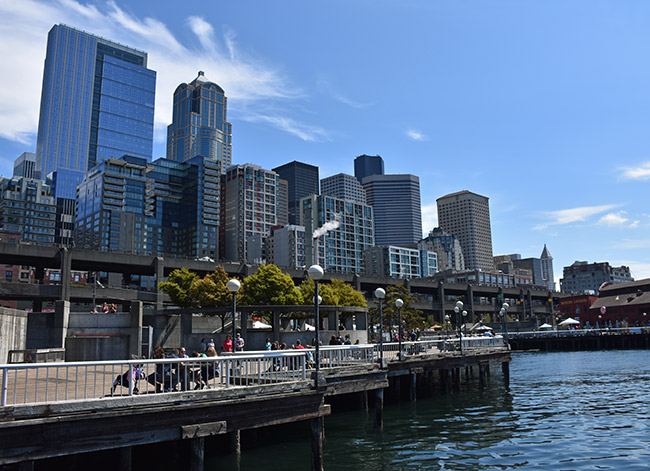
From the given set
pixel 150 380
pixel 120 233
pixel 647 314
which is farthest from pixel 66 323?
pixel 120 233

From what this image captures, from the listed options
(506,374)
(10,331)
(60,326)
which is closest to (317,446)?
(10,331)

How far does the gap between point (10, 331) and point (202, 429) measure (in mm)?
23766

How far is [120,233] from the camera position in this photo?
19175 cm

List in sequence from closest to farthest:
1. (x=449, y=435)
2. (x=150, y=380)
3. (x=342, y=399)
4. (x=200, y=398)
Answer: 1. (x=200, y=398)
2. (x=150, y=380)
3. (x=449, y=435)
4. (x=342, y=399)

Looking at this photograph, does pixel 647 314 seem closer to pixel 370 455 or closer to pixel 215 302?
pixel 215 302

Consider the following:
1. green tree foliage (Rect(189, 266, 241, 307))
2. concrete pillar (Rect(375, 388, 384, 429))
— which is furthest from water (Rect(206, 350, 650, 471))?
green tree foliage (Rect(189, 266, 241, 307))

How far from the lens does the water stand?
17594mm

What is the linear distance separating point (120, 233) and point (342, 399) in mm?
179311

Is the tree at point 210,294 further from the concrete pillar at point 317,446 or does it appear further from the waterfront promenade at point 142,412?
the concrete pillar at point 317,446

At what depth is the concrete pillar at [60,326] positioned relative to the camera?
45156mm

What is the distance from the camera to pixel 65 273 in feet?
229

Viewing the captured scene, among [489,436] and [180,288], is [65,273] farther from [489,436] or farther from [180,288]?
[489,436]

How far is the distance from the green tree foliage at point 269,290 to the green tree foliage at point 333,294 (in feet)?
3.95

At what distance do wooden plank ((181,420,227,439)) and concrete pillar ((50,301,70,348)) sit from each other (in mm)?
36698
